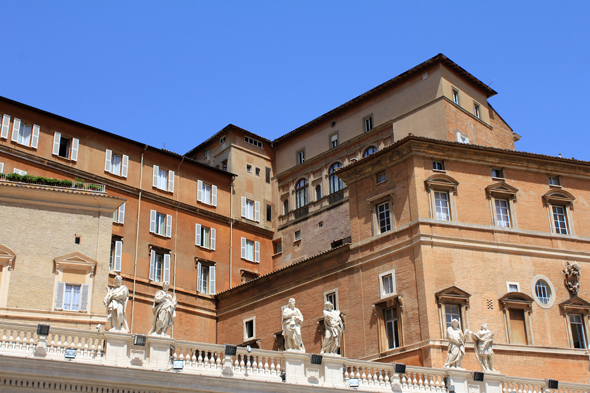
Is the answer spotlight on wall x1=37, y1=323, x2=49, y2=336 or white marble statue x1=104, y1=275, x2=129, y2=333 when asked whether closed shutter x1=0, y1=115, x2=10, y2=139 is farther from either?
spotlight on wall x1=37, y1=323, x2=49, y2=336

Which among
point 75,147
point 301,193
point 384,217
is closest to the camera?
point 384,217

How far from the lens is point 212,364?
78.3 feet

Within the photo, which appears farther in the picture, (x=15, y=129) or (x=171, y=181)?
(x=171, y=181)

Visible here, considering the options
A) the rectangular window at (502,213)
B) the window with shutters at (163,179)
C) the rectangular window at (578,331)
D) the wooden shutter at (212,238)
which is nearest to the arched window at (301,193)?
the wooden shutter at (212,238)

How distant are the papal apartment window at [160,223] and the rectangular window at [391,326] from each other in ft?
60.7

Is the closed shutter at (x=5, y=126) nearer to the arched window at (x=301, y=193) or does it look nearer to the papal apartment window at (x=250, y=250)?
the papal apartment window at (x=250, y=250)

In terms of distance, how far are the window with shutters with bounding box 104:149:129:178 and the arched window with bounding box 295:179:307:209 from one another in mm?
13861

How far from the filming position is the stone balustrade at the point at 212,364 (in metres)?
21.8

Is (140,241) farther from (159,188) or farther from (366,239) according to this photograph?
(366,239)

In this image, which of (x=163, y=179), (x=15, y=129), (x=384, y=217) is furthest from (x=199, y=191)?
(x=384, y=217)

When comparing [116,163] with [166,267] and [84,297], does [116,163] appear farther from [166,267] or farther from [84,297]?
[84,297]

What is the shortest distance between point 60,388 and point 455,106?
36528 millimetres

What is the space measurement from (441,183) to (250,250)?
20.2 meters

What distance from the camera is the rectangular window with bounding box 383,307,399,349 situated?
3969 cm
